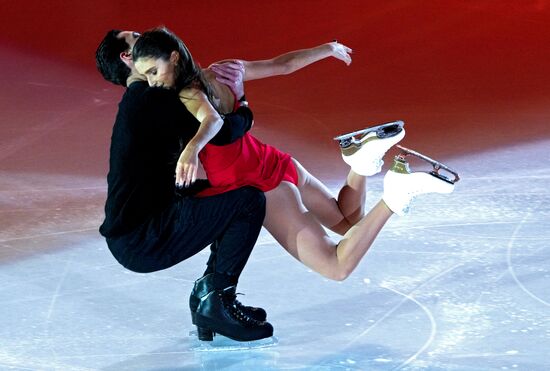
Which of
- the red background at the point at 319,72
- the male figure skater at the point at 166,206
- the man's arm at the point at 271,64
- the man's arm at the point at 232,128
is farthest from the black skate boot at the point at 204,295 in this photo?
the red background at the point at 319,72

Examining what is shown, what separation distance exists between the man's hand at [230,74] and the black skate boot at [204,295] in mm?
618

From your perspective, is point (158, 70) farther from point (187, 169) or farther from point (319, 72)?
point (319, 72)

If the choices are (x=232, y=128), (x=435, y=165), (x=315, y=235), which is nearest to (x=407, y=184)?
(x=435, y=165)

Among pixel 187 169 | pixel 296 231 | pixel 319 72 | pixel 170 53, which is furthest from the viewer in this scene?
pixel 319 72

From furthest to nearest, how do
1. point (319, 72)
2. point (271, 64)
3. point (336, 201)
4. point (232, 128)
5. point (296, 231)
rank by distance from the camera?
point (319, 72), point (336, 201), point (271, 64), point (296, 231), point (232, 128)

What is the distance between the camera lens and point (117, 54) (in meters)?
3.40

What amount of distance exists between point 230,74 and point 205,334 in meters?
0.85

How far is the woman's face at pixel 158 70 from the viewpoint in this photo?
10.7 ft

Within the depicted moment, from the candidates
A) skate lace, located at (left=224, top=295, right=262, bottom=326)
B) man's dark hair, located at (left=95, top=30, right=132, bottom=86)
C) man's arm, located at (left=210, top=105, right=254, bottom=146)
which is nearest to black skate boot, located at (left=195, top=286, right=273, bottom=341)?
skate lace, located at (left=224, top=295, right=262, bottom=326)

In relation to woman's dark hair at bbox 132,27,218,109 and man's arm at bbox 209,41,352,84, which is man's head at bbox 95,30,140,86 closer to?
woman's dark hair at bbox 132,27,218,109

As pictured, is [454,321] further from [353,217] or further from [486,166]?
[486,166]

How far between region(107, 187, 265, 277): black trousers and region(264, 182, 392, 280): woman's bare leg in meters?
0.12

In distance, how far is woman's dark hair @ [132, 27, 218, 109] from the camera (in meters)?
3.23

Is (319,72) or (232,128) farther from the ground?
(232,128)
